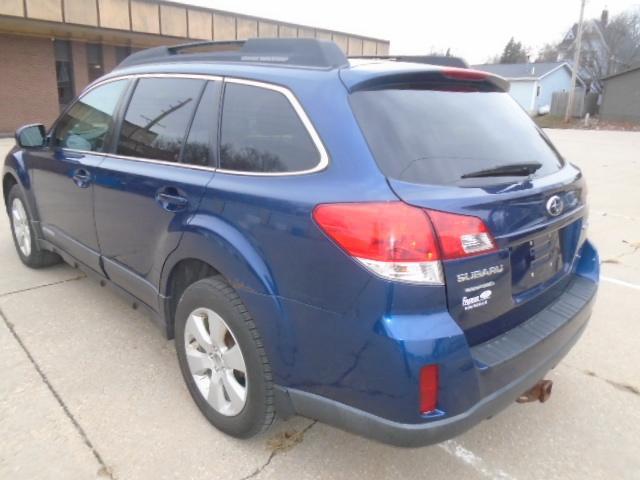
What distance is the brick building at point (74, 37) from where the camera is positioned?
17.7m

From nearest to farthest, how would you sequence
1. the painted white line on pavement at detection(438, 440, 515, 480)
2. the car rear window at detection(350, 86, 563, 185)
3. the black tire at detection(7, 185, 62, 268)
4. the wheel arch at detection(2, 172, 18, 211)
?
the car rear window at detection(350, 86, 563, 185) < the painted white line on pavement at detection(438, 440, 515, 480) < the black tire at detection(7, 185, 62, 268) < the wheel arch at detection(2, 172, 18, 211)

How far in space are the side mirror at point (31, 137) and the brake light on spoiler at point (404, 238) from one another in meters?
3.19

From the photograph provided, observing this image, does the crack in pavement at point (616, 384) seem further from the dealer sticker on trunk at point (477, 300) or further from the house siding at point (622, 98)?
the house siding at point (622, 98)

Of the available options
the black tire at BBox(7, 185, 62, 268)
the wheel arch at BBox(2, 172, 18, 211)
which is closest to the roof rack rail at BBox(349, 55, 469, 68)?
the black tire at BBox(7, 185, 62, 268)

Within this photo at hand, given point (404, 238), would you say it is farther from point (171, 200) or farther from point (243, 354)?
point (171, 200)

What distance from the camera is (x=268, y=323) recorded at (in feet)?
7.06

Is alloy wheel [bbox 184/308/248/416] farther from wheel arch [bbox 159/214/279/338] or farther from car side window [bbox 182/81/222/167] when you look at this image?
car side window [bbox 182/81/222/167]

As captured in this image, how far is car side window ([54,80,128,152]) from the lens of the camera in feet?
11.1

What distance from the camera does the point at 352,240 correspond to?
186 cm

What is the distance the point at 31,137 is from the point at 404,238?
3438 mm

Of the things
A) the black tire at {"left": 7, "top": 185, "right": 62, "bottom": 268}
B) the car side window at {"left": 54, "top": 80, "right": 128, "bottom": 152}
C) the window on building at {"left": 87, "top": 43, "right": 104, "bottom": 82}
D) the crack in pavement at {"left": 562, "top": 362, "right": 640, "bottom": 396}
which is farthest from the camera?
the window on building at {"left": 87, "top": 43, "right": 104, "bottom": 82}

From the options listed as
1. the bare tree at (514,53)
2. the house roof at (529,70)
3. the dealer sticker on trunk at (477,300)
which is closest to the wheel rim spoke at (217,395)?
the dealer sticker on trunk at (477,300)

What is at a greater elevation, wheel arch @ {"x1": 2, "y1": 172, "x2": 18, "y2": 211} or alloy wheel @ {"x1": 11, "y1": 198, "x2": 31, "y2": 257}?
wheel arch @ {"x1": 2, "y1": 172, "x2": 18, "y2": 211}

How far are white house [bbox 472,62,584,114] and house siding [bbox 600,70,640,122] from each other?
1101cm
